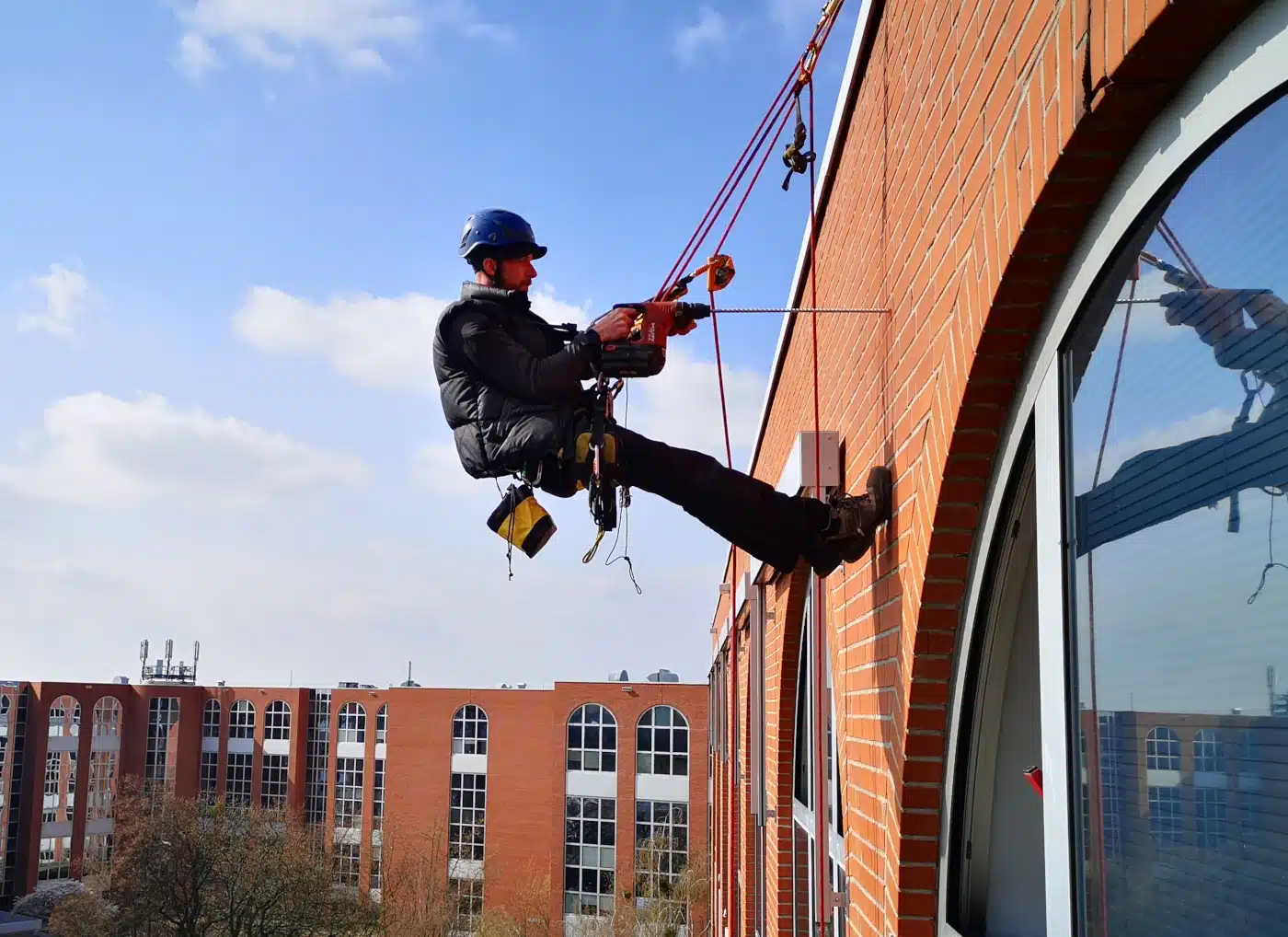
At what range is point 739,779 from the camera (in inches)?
489

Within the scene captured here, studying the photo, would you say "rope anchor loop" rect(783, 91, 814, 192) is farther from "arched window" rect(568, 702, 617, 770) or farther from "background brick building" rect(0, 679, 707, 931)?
"arched window" rect(568, 702, 617, 770)

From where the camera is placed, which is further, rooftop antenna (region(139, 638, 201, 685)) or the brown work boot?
rooftop antenna (region(139, 638, 201, 685))

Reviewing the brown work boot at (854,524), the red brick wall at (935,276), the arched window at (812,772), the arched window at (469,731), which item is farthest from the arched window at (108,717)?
the brown work boot at (854,524)

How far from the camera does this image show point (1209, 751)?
1752 mm

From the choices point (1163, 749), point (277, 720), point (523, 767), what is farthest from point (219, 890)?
point (1163, 749)

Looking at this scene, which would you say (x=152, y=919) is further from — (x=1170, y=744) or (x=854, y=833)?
(x=1170, y=744)

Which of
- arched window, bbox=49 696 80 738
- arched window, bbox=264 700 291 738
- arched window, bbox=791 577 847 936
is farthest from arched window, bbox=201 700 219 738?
arched window, bbox=791 577 847 936

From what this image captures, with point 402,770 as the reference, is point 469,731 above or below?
above

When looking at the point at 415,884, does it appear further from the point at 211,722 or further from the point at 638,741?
the point at 211,722

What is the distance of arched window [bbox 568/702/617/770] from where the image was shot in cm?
4353

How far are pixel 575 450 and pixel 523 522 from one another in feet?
1.19

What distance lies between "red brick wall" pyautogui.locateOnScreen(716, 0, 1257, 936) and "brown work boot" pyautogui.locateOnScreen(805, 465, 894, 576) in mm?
73

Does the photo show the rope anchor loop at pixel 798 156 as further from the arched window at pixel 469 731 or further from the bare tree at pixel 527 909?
the arched window at pixel 469 731

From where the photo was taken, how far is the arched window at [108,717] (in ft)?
174
